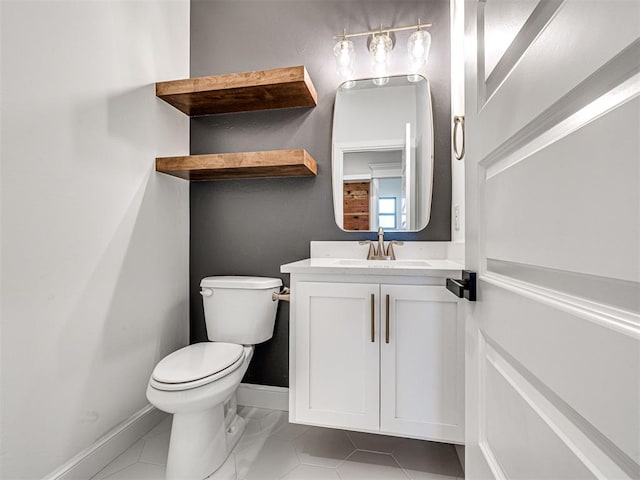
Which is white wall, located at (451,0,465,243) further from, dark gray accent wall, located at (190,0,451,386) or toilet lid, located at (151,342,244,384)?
toilet lid, located at (151,342,244,384)

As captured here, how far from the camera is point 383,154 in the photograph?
68.5 inches

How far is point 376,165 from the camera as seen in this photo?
175cm

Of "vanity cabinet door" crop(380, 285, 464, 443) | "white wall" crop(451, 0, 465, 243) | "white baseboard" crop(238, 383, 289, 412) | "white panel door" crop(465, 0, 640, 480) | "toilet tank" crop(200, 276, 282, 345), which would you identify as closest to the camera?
"white panel door" crop(465, 0, 640, 480)

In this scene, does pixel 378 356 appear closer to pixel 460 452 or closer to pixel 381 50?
pixel 460 452

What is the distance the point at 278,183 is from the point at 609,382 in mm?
1684

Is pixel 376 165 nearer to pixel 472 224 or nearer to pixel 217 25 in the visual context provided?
pixel 472 224

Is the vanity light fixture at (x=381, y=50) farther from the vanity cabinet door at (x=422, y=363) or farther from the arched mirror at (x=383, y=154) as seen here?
the vanity cabinet door at (x=422, y=363)

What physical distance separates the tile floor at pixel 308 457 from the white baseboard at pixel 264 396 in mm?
155

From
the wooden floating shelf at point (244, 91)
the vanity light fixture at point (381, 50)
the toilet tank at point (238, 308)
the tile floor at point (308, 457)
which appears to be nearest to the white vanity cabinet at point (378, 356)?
the tile floor at point (308, 457)

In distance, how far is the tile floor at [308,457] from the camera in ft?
4.26

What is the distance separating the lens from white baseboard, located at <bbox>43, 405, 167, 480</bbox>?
1196 mm

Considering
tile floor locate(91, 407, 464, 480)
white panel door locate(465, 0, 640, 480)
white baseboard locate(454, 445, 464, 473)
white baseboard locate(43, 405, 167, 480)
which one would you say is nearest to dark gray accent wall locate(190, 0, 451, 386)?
tile floor locate(91, 407, 464, 480)

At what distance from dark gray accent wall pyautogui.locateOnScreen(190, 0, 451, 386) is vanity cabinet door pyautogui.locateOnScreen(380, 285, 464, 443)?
593mm

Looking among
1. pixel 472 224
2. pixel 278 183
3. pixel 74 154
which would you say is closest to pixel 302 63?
pixel 278 183
